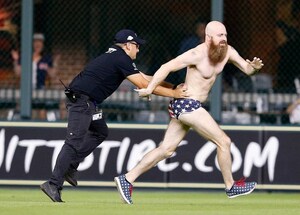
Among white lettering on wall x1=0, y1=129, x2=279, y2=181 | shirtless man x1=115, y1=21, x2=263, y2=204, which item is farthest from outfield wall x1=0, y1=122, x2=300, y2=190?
shirtless man x1=115, y1=21, x2=263, y2=204

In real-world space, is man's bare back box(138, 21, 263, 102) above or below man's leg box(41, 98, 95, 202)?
above

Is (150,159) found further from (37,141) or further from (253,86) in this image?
(253,86)

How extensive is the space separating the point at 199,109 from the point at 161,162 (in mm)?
3678

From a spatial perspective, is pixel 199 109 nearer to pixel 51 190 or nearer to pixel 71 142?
pixel 71 142

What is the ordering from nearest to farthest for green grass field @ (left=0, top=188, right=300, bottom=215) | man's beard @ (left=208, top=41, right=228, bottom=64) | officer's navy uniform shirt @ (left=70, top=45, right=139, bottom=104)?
green grass field @ (left=0, top=188, right=300, bottom=215) < man's beard @ (left=208, top=41, right=228, bottom=64) < officer's navy uniform shirt @ (left=70, top=45, right=139, bottom=104)

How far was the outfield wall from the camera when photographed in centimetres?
1695

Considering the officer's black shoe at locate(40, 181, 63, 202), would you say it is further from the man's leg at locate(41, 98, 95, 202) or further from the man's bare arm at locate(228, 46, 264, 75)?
the man's bare arm at locate(228, 46, 264, 75)

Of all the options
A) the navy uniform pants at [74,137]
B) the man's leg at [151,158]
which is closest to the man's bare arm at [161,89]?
the man's leg at [151,158]

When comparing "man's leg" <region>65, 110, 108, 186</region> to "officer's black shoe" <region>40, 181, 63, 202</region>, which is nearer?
"officer's black shoe" <region>40, 181, 63, 202</region>

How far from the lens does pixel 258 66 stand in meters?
13.3

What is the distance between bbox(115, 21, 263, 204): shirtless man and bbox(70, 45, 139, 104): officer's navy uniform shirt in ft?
1.55

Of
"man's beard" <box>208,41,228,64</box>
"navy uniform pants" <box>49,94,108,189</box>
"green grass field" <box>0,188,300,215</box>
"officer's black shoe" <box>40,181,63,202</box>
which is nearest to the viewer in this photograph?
"green grass field" <box>0,188,300,215</box>

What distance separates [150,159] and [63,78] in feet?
18.8

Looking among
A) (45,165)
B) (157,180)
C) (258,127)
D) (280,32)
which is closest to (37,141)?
(45,165)
